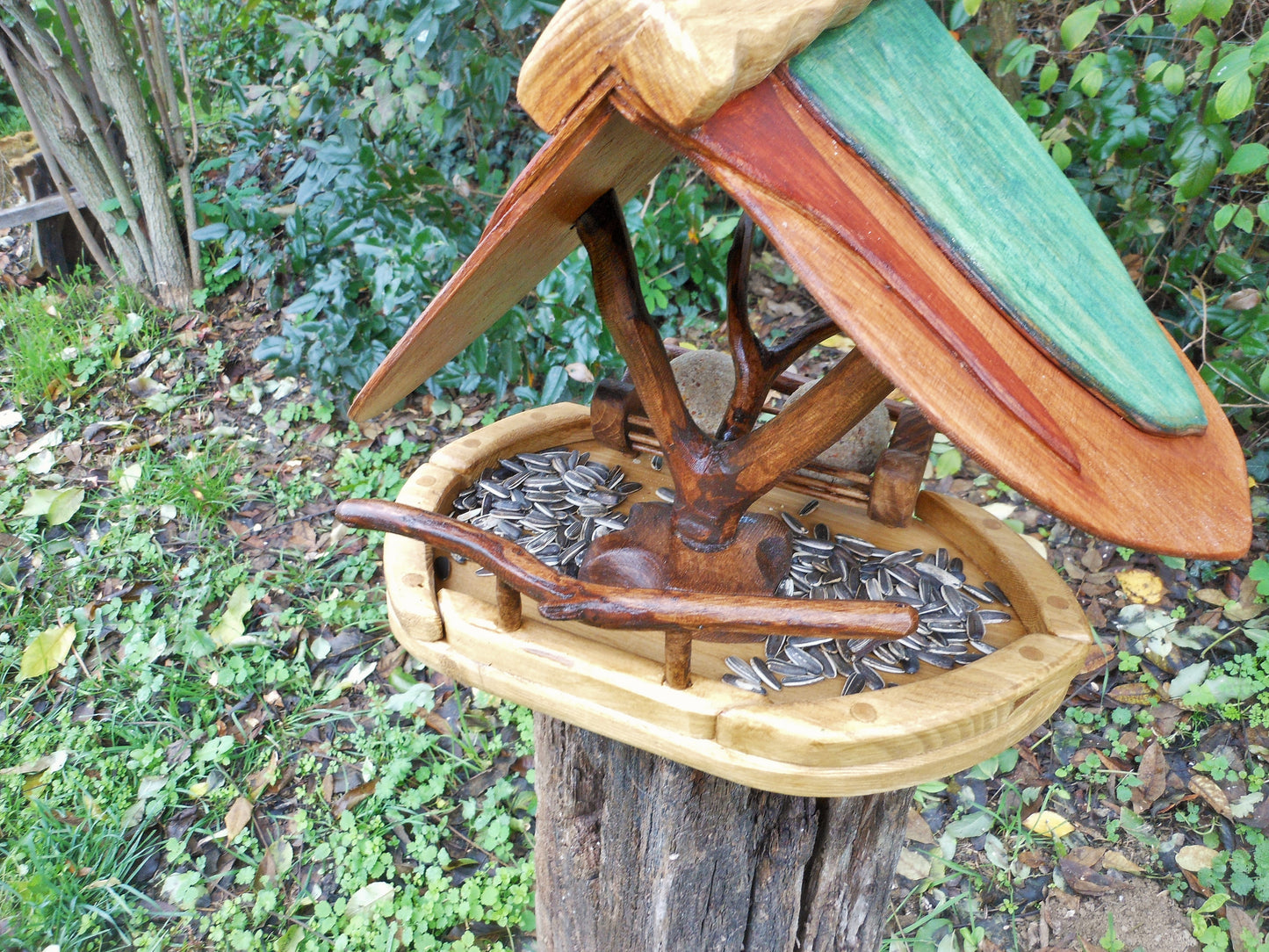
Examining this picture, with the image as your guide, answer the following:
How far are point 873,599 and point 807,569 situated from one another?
0.36 feet

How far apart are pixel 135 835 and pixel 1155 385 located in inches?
84.3

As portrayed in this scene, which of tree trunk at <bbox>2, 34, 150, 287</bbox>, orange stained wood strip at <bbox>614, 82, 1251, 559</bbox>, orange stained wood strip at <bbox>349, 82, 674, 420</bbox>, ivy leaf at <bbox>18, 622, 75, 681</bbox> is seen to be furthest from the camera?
tree trunk at <bbox>2, 34, 150, 287</bbox>

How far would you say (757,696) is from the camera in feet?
3.05

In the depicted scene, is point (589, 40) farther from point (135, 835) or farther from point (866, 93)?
point (135, 835)

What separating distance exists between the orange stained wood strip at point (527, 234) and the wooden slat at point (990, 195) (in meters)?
0.19

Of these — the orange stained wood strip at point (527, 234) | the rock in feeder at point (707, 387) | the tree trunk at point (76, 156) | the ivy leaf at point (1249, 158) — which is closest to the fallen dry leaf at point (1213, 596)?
the ivy leaf at point (1249, 158)

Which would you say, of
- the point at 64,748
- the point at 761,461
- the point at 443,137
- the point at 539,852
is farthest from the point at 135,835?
the point at 443,137

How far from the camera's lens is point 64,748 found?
2.09m

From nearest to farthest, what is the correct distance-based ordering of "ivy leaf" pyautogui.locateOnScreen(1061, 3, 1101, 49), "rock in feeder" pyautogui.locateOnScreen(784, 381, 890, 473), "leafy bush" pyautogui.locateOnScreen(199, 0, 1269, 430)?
"rock in feeder" pyautogui.locateOnScreen(784, 381, 890, 473), "ivy leaf" pyautogui.locateOnScreen(1061, 3, 1101, 49), "leafy bush" pyautogui.locateOnScreen(199, 0, 1269, 430)

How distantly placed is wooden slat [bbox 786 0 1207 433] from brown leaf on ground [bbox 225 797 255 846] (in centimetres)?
195

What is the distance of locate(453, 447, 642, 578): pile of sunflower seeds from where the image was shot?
127 centimetres

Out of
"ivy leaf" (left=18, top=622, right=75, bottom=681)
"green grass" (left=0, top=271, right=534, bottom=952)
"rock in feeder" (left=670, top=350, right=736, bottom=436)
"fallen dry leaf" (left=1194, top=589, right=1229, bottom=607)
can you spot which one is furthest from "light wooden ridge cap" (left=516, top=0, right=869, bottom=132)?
"ivy leaf" (left=18, top=622, right=75, bottom=681)

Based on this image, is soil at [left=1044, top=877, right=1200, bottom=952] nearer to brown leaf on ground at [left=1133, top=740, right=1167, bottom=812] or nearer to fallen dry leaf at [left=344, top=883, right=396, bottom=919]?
brown leaf on ground at [left=1133, top=740, right=1167, bottom=812]

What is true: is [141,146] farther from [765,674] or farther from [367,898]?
[765,674]
